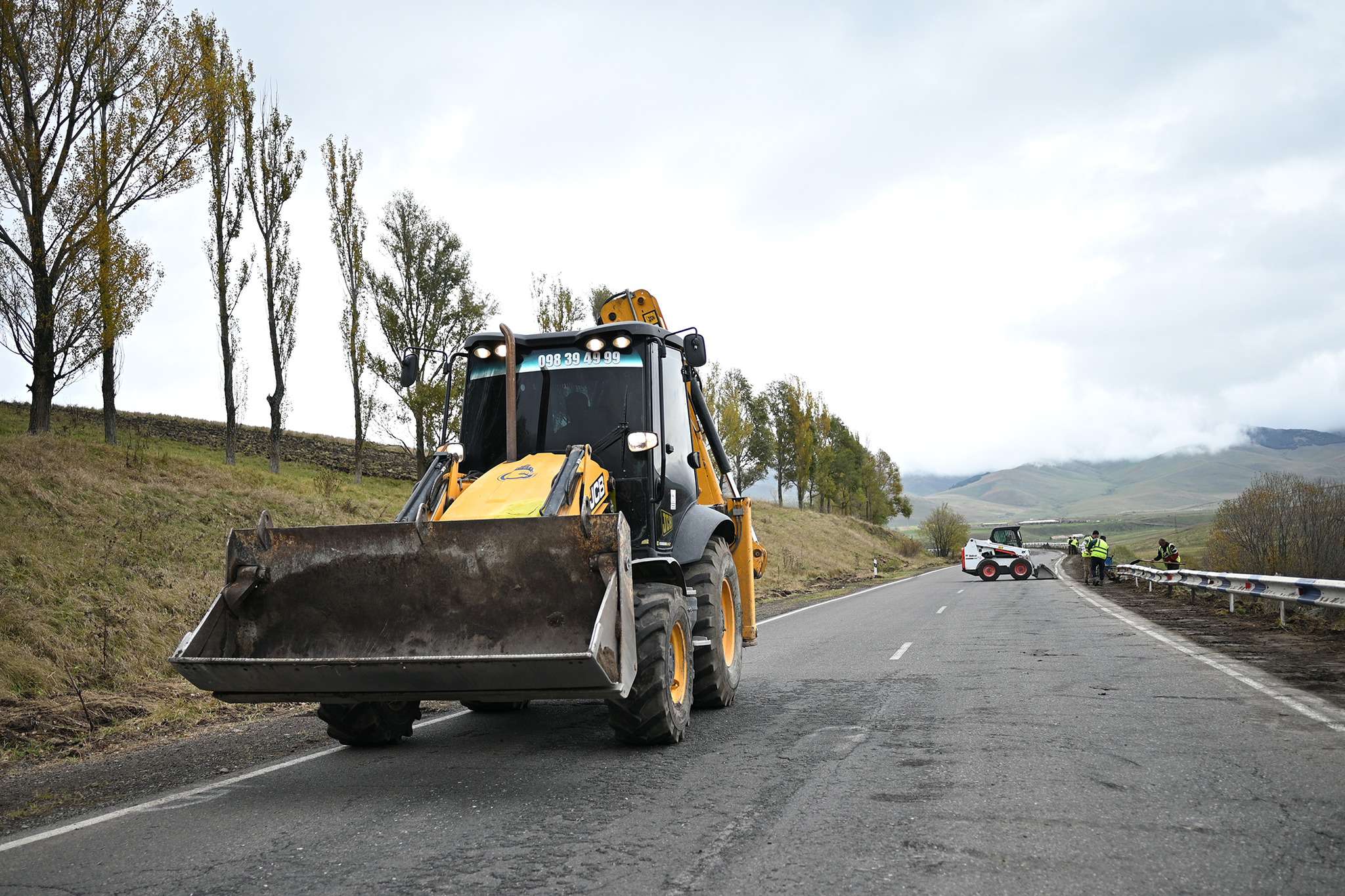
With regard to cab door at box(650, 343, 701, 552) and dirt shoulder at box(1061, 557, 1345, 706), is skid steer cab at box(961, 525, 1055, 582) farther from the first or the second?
cab door at box(650, 343, 701, 552)

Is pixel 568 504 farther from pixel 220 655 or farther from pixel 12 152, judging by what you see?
pixel 12 152

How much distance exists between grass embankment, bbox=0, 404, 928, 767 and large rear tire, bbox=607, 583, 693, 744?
15.5 ft

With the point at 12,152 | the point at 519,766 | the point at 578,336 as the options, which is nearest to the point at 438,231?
the point at 12,152

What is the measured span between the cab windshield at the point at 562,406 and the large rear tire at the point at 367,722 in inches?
76.4

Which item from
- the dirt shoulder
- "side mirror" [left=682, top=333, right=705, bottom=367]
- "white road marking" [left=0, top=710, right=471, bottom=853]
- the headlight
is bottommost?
the dirt shoulder

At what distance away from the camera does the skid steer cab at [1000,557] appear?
35.3 m

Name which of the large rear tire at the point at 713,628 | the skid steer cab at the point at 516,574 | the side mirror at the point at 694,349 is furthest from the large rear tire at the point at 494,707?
the side mirror at the point at 694,349

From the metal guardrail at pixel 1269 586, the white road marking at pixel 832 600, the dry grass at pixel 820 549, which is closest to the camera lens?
the metal guardrail at pixel 1269 586

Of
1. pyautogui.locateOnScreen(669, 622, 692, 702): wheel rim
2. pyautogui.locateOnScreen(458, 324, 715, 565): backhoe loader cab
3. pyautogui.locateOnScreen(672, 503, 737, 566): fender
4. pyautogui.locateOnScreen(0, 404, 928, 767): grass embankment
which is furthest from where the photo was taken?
pyautogui.locateOnScreen(0, 404, 928, 767): grass embankment

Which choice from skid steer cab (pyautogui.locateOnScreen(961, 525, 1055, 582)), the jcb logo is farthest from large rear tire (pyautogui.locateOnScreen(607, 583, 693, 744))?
skid steer cab (pyautogui.locateOnScreen(961, 525, 1055, 582))

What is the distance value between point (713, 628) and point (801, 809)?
2702 millimetres

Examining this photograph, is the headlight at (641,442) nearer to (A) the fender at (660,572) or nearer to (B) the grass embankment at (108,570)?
(A) the fender at (660,572)

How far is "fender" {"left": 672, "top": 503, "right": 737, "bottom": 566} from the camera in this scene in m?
7.39

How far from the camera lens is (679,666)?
22.0 ft
